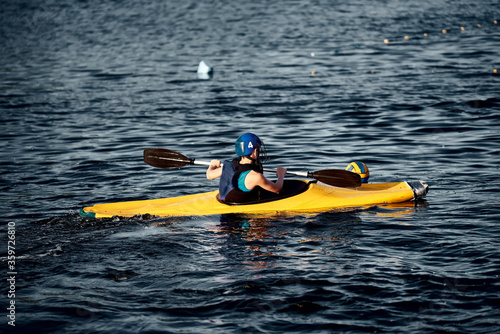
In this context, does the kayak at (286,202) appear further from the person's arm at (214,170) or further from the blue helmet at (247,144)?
the blue helmet at (247,144)

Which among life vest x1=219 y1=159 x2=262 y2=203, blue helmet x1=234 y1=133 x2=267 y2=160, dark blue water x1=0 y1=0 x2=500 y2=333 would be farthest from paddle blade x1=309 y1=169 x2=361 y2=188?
blue helmet x1=234 y1=133 x2=267 y2=160

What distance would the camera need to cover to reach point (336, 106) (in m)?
15.2

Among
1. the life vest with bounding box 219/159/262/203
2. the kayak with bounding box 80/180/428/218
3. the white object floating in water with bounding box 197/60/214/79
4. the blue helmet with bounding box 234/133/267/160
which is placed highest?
the white object floating in water with bounding box 197/60/214/79

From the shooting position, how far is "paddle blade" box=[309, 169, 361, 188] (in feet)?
27.6

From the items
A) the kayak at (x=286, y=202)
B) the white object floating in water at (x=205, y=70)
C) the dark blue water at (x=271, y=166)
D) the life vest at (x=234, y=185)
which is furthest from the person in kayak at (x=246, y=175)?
the white object floating in water at (x=205, y=70)

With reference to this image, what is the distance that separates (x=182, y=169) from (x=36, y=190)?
2617 millimetres

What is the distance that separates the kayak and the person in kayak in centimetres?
12

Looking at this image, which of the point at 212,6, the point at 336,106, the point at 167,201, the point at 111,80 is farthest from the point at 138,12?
the point at 167,201

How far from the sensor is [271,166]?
36.4 feet

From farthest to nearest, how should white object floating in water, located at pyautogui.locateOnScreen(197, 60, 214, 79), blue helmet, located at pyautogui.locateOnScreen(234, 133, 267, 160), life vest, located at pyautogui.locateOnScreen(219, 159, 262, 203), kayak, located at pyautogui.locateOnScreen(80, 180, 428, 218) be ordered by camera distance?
white object floating in water, located at pyautogui.locateOnScreen(197, 60, 214, 79)
kayak, located at pyautogui.locateOnScreen(80, 180, 428, 218)
life vest, located at pyautogui.locateOnScreen(219, 159, 262, 203)
blue helmet, located at pyautogui.locateOnScreen(234, 133, 267, 160)

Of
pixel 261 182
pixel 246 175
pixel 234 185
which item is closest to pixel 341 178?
pixel 261 182

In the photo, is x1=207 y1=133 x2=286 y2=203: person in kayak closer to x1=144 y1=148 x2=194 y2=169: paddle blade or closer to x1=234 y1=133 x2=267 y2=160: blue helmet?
x1=234 y1=133 x2=267 y2=160: blue helmet

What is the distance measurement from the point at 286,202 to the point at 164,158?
209 centimetres

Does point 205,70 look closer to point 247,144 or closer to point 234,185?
point 234,185
